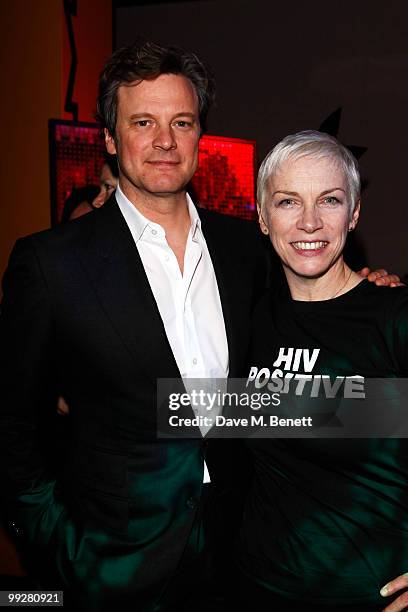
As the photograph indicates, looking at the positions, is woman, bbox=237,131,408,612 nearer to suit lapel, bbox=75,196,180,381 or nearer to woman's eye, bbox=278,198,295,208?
woman's eye, bbox=278,198,295,208

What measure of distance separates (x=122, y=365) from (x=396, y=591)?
2.85 ft

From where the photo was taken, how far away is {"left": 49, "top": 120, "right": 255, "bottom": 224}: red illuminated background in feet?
10.9

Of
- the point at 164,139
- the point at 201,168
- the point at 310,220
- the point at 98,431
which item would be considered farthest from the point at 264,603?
the point at 201,168

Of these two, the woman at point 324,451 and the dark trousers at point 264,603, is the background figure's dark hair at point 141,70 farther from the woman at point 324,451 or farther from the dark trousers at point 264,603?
the dark trousers at point 264,603

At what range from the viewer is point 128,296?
1.85m

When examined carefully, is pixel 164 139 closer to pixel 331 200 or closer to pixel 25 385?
pixel 331 200

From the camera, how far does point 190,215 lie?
2.15 meters

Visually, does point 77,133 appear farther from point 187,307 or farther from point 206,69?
point 187,307

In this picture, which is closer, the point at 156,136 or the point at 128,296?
the point at 128,296

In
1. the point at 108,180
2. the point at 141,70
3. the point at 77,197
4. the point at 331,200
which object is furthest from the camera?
the point at 77,197

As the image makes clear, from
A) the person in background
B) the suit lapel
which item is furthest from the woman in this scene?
the person in background

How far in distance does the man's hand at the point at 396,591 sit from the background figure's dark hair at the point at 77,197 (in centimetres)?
227

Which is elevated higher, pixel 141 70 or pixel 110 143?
pixel 141 70

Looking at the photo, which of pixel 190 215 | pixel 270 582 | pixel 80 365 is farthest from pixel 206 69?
pixel 270 582
